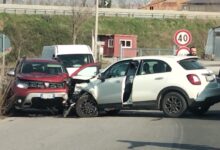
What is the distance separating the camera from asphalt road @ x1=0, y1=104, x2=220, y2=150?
11.6m

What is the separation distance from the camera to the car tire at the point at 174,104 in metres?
16.6

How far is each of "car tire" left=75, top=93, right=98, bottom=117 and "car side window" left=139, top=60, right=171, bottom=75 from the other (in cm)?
170

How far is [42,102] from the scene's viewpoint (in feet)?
60.0

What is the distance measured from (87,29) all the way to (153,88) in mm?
59711

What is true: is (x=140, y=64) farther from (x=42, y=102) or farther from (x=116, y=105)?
(x=42, y=102)

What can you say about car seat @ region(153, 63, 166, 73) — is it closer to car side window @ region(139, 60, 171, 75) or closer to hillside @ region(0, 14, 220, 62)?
car side window @ region(139, 60, 171, 75)

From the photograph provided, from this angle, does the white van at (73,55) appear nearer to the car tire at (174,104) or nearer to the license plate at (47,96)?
the license plate at (47,96)

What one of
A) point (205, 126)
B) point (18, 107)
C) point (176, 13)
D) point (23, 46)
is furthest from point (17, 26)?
point (205, 126)

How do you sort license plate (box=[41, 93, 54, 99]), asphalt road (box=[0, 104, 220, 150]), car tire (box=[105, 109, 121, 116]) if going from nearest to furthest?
1. asphalt road (box=[0, 104, 220, 150])
2. license plate (box=[41, 93, 54, 99])
3. car tire (box=[105, 109, 121, 116])

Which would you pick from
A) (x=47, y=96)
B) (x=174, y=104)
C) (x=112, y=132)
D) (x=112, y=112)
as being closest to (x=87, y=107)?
(x=112, y=112)

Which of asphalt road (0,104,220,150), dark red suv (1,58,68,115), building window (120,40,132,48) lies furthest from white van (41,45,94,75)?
building window (120,40,132,48)

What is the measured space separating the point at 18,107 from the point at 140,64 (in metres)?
4.05

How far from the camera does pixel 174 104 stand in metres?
16.8

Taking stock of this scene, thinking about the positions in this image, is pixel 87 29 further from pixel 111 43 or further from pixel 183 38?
pixel 183 38
